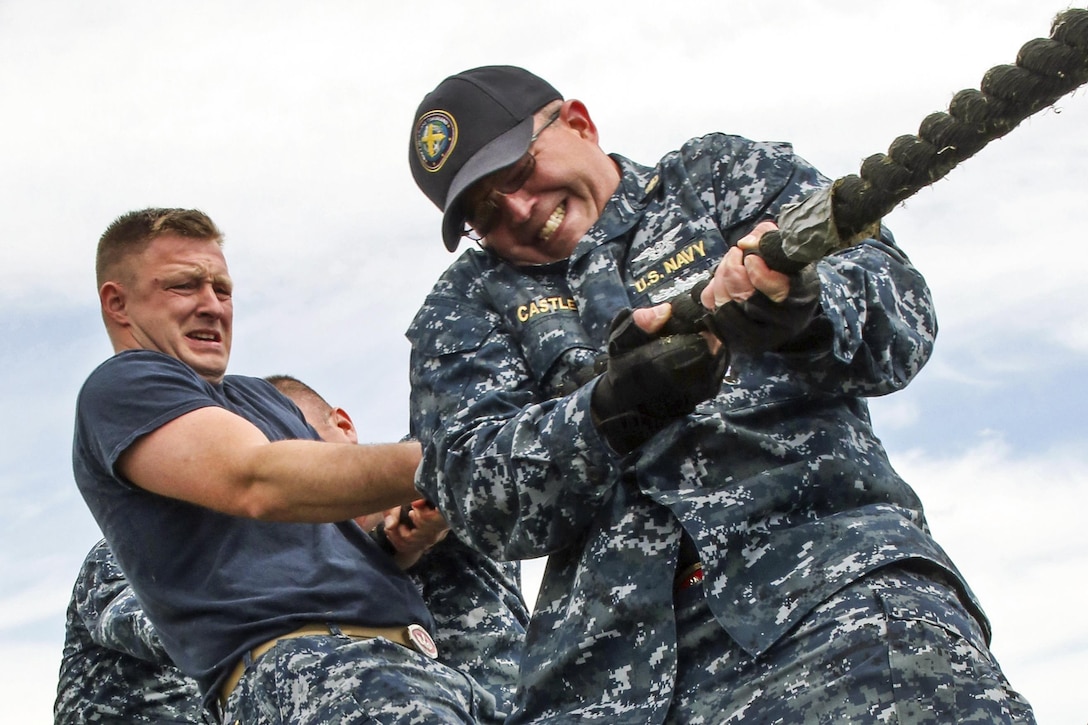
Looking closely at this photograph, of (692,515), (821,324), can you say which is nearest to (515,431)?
(692,515)

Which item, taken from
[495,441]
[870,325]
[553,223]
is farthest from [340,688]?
[870,325]

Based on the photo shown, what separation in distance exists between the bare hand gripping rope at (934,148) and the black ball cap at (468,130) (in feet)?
3.10

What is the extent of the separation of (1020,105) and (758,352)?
0.73 m

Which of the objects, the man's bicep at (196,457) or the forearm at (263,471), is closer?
the forearm at (263,471)

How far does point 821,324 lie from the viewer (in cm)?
329

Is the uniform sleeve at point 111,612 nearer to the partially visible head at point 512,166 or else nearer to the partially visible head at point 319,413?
the partially visible head at point 319,413

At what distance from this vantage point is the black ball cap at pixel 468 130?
3.95 metres

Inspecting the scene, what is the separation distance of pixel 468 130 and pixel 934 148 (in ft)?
4.36

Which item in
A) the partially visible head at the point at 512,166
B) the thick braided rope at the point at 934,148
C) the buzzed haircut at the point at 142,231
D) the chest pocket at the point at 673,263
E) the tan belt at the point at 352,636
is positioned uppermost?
the buzzed haircut at the point at 142,231

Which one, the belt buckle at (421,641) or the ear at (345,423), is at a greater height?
the ear at (345,423)

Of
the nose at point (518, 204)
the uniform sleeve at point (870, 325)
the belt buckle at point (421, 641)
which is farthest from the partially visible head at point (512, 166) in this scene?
Answer: the belt buckle at point (421, 641)

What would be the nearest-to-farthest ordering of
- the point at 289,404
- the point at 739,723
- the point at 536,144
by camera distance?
1. the point at 739,723
2. the point at 536,144
3. the point at 289,404

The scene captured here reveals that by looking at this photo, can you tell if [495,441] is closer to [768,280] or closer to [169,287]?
[768,280]

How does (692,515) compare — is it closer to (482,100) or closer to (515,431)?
(515,431)
